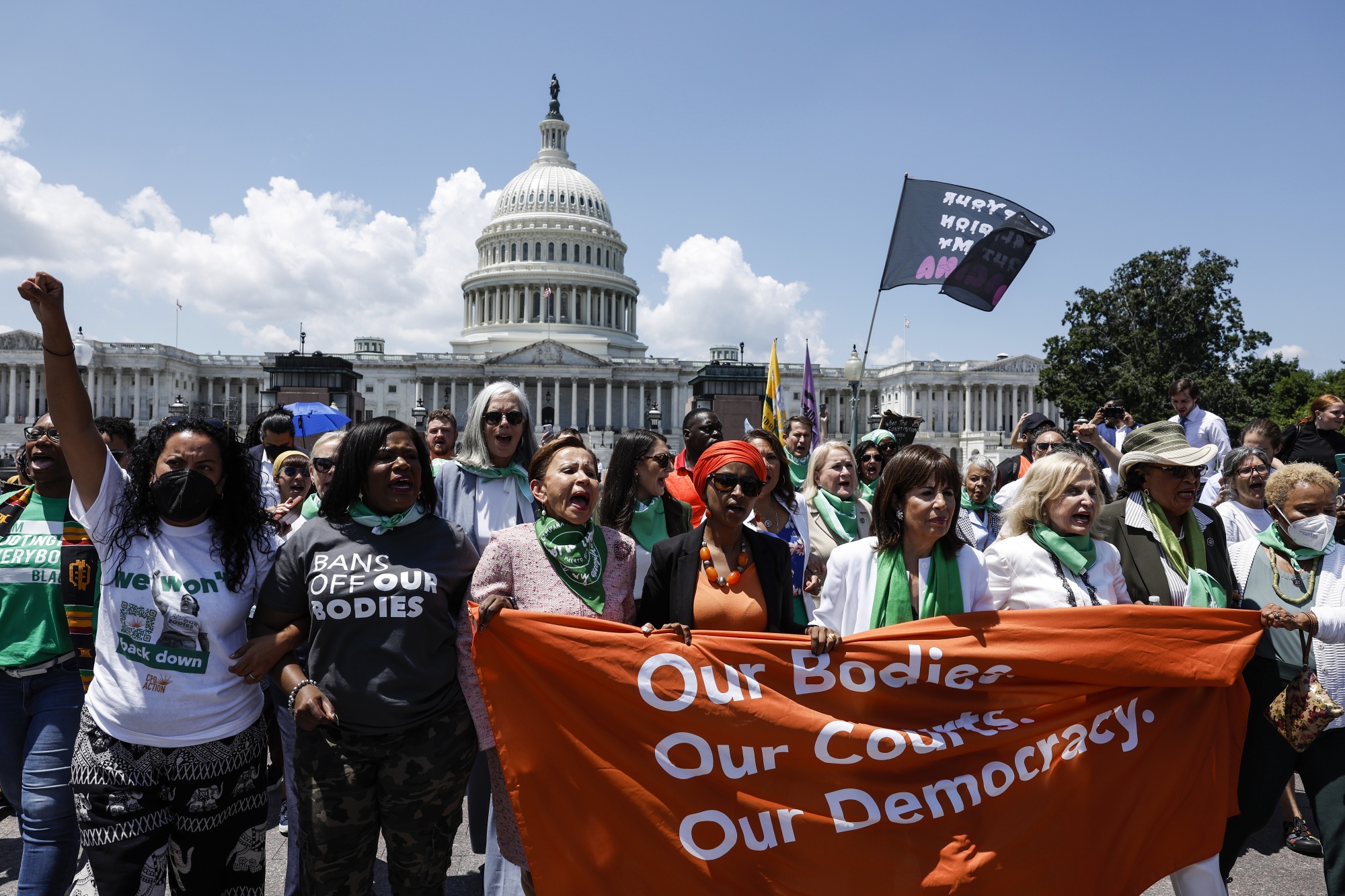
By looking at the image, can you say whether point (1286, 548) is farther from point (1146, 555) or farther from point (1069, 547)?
point (1069, 547)

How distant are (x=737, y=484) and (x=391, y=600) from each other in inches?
62.0

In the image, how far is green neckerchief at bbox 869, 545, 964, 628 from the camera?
4176mm

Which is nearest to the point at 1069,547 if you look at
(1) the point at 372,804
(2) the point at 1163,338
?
(1) the point at 372,804

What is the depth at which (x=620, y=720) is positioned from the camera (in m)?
3.90

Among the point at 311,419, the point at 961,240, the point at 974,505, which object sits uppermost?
the point at 961,240

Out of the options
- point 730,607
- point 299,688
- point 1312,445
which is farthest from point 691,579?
point 1312,445

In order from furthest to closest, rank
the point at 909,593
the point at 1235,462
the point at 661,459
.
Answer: the point at 1235,462
the point at 661,459
the point at 909,593

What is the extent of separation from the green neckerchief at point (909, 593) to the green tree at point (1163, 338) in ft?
143

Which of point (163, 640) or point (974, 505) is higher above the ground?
point (974, 505)

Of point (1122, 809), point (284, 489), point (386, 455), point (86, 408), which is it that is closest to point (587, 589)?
point (386, 455)

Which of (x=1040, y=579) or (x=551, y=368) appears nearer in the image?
(x=1040, y=579)

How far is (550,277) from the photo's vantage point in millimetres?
96250

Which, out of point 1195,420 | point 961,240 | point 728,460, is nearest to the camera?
point 728,460

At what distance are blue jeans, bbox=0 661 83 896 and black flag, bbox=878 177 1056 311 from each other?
32.0 ft
